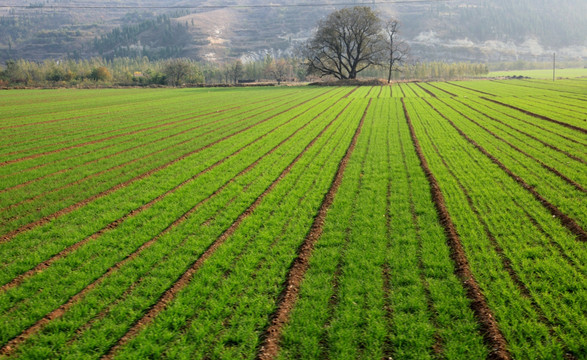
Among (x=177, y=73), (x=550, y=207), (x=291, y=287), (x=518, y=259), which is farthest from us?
(x=177, y=73)

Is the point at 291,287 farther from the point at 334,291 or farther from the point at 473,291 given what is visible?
the point at 473,291

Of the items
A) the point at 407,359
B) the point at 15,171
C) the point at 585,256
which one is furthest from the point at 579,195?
the point at 15,171

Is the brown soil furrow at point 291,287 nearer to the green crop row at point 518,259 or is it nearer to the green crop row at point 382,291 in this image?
the green crop row at point 382,291

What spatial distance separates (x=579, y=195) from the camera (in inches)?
414

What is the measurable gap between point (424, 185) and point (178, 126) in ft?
63.4

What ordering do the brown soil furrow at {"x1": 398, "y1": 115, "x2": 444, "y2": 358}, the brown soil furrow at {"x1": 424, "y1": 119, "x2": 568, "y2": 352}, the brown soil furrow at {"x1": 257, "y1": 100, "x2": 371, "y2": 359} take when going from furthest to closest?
1. the brown soil furrow at {"x1": 424, "y1": 119, "x2": 568, "y2": 352}
2. the brown soil furrow at {"x1": 257, "y1": 100, "x2": 371, "y2": 359}
3. the brown soil furrow at {"x1": 398, "y1": 115, "x2": 444, "y2": 358}

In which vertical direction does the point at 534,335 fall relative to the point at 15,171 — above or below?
below

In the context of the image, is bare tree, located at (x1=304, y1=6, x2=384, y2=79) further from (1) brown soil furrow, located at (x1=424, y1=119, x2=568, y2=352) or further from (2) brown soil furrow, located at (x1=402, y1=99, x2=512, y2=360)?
(2) brown soil furrow, located at (x1=402, y1=99, x2=512, y2=360)

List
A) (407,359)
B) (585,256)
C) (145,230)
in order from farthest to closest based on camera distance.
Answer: (145,230)
(585,256)
(407,359)

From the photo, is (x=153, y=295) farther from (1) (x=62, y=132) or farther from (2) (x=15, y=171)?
(1) (x=62, y=132)

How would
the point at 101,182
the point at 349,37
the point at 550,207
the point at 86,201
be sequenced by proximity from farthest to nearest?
the point at 349,37 < the point at 101,182 < the point at 86,201 < the point at 550,207

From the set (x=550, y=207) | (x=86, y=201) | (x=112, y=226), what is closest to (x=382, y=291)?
(x=550, y=207)

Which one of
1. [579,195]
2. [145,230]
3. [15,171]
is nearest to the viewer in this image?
[145,230]

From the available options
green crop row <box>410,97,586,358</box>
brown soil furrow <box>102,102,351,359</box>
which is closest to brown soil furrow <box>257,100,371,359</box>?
brown soil furrow <box>102,102,351,359</box>
